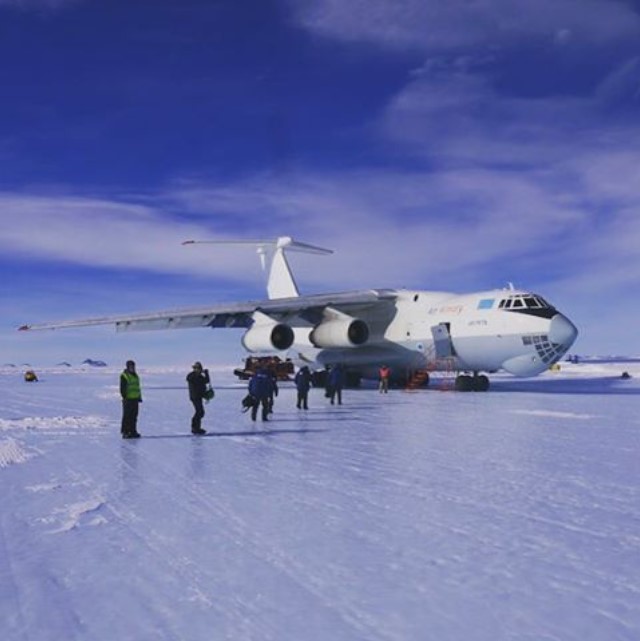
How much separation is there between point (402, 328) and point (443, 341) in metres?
2.26

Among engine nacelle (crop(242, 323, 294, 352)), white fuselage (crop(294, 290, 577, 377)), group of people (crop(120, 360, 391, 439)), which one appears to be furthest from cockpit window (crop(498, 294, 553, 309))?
group of people (crop(120, 360, 391, 439))

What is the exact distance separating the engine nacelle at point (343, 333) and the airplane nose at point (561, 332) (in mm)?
6747

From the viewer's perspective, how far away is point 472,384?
925 inches

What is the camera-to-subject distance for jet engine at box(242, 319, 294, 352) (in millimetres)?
23578

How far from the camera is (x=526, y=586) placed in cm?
415

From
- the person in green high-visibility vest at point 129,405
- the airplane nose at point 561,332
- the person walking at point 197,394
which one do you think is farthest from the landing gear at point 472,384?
the person in green high-visibility vest at point 129,405

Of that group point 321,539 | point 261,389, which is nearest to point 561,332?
point 261,389

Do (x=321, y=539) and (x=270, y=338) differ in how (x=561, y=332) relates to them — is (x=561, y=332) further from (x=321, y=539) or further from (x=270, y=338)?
(x=321, y=539)

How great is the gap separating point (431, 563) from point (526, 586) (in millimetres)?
653

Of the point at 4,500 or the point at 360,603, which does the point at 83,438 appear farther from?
the point at 360,603

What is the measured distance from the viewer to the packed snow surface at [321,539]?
3.66m

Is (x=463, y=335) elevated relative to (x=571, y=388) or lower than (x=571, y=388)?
elevated

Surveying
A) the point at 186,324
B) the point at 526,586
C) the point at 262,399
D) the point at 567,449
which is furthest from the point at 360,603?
the point at 186,324

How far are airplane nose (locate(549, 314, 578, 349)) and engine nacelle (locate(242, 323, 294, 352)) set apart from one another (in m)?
8.48
